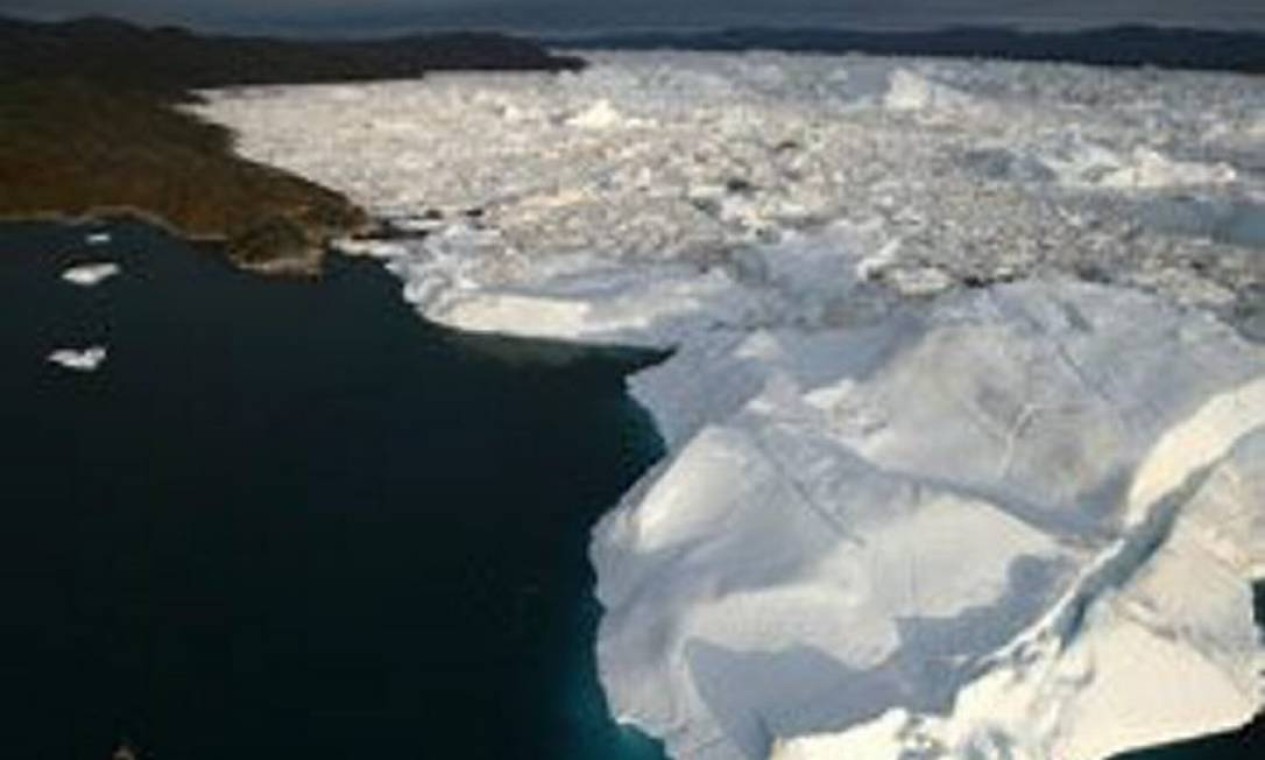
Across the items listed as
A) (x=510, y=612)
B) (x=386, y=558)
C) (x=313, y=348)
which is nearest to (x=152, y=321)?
(x=313, y=348)

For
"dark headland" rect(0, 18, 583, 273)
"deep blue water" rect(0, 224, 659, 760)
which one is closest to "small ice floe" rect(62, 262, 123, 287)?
"deep blue water" rect(0, 224, 659, 760)

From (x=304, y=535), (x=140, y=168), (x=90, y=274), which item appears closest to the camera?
(x=304, y=535)

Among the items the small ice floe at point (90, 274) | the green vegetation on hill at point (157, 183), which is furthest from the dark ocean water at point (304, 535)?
the green vegetation on hill at point (157, 183)

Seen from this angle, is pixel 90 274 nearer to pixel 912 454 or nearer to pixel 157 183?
pixel 157 183

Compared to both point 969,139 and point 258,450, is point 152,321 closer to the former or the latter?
point 258,450

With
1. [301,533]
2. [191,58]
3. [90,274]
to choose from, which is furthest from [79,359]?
[191,58]
